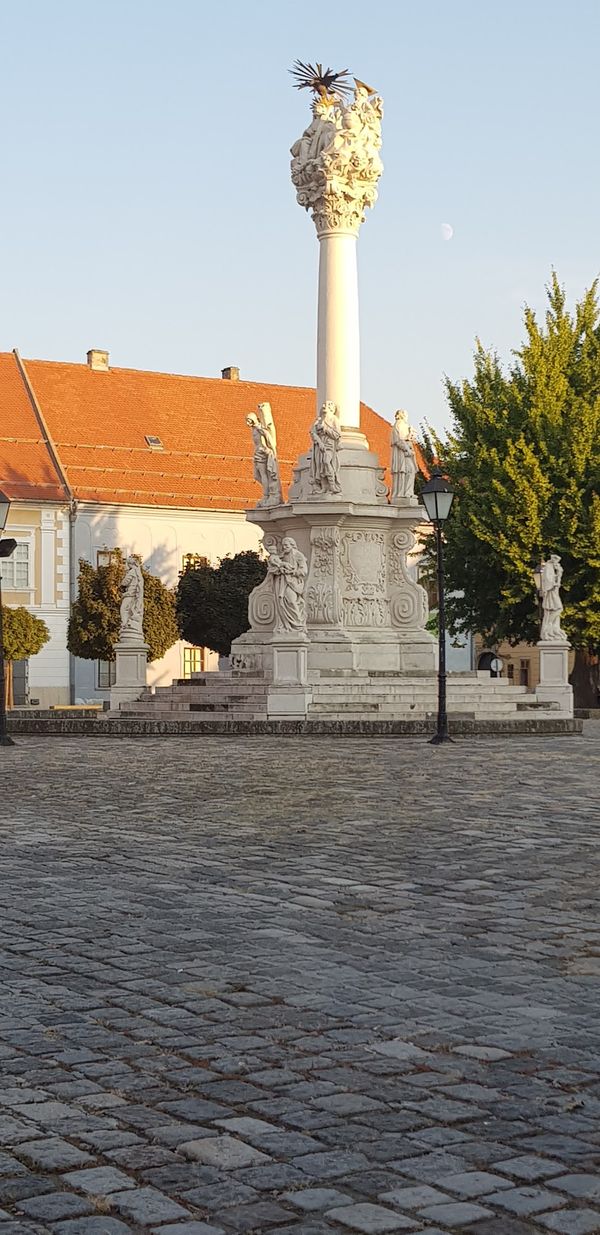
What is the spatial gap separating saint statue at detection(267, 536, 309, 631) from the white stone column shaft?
4.55 m

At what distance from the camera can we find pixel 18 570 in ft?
193

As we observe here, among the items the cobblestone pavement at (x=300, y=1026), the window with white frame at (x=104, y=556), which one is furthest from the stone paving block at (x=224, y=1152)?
the window with white frame at (x=104, y=556)

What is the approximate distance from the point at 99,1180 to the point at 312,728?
2203 centimetres

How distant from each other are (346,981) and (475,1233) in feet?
9.39

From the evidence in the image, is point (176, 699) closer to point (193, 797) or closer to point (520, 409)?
point (520, 409)

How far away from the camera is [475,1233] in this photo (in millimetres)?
3734

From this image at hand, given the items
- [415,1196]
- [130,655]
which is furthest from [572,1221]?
[130,655]

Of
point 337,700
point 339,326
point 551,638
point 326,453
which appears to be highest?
point 339,326

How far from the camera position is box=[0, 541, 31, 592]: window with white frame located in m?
58.4

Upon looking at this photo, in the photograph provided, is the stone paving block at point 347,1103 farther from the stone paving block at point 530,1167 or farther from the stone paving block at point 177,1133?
the stone paving block at point 530,1167

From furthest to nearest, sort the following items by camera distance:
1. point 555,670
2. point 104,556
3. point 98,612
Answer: point 104,556 → point 98,612 → point 555,670

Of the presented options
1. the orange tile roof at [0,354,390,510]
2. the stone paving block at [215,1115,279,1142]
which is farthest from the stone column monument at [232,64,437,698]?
the orange tile roof at [0,354,390,510]

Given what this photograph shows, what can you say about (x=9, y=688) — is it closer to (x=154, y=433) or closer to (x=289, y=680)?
(x=154, y=433)

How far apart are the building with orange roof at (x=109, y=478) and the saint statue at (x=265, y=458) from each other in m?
26.4
